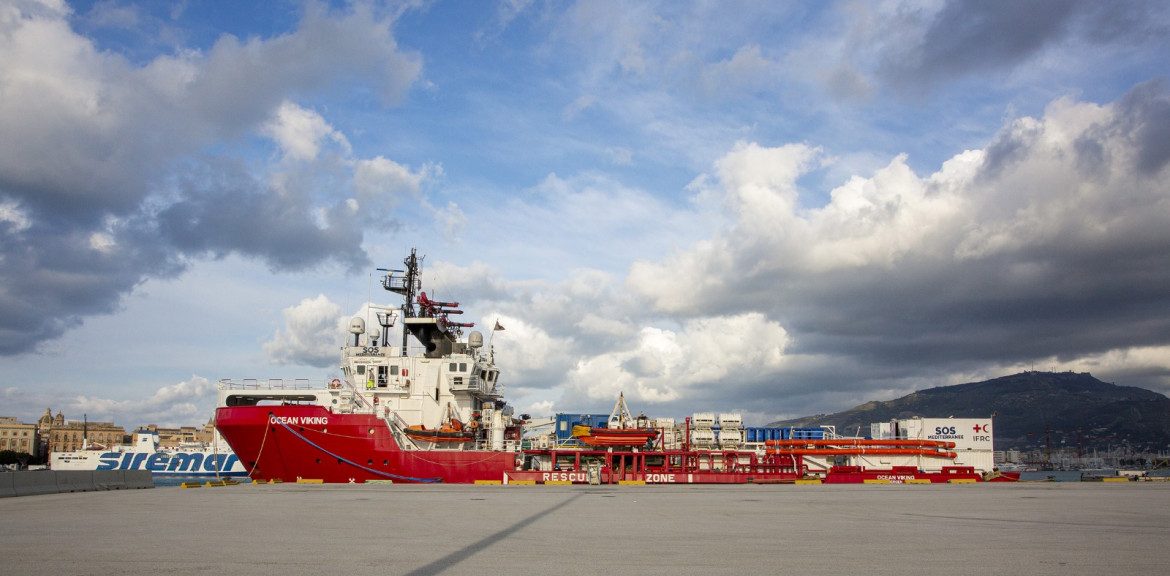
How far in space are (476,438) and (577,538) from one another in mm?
28615

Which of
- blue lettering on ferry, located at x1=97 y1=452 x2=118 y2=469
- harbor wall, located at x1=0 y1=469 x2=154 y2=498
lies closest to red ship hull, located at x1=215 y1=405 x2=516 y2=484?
harbor wall, located at x1=0 y1=469 x2=154 y2=498

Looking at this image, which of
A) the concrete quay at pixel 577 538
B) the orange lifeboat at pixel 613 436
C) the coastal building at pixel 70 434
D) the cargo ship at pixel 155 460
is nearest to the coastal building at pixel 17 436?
the coastal building at pixel 70 434

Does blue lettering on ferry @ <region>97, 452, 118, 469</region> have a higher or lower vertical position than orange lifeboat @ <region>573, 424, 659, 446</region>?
lower

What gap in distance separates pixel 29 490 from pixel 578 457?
25101 mm

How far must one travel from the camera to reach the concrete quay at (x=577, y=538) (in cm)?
1109

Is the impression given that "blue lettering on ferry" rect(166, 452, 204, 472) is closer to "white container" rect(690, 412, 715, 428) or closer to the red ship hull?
the red ship hull

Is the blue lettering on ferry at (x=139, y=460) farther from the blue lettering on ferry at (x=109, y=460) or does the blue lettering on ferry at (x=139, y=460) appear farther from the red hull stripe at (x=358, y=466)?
the red hull stripe at (x=358, y=466)

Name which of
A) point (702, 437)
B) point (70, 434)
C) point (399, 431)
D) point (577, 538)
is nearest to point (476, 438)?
point (399, 431)

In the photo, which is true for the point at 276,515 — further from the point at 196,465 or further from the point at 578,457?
the point at 196,465

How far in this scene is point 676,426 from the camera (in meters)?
45.2

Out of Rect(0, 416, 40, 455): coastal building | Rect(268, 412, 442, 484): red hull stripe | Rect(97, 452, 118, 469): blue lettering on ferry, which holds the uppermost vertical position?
Rect(268, 412, 442, 484): red hull stripe

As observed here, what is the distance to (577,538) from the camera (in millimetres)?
14758

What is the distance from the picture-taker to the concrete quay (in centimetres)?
1109

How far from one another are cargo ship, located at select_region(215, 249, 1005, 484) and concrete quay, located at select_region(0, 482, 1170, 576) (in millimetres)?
14618
